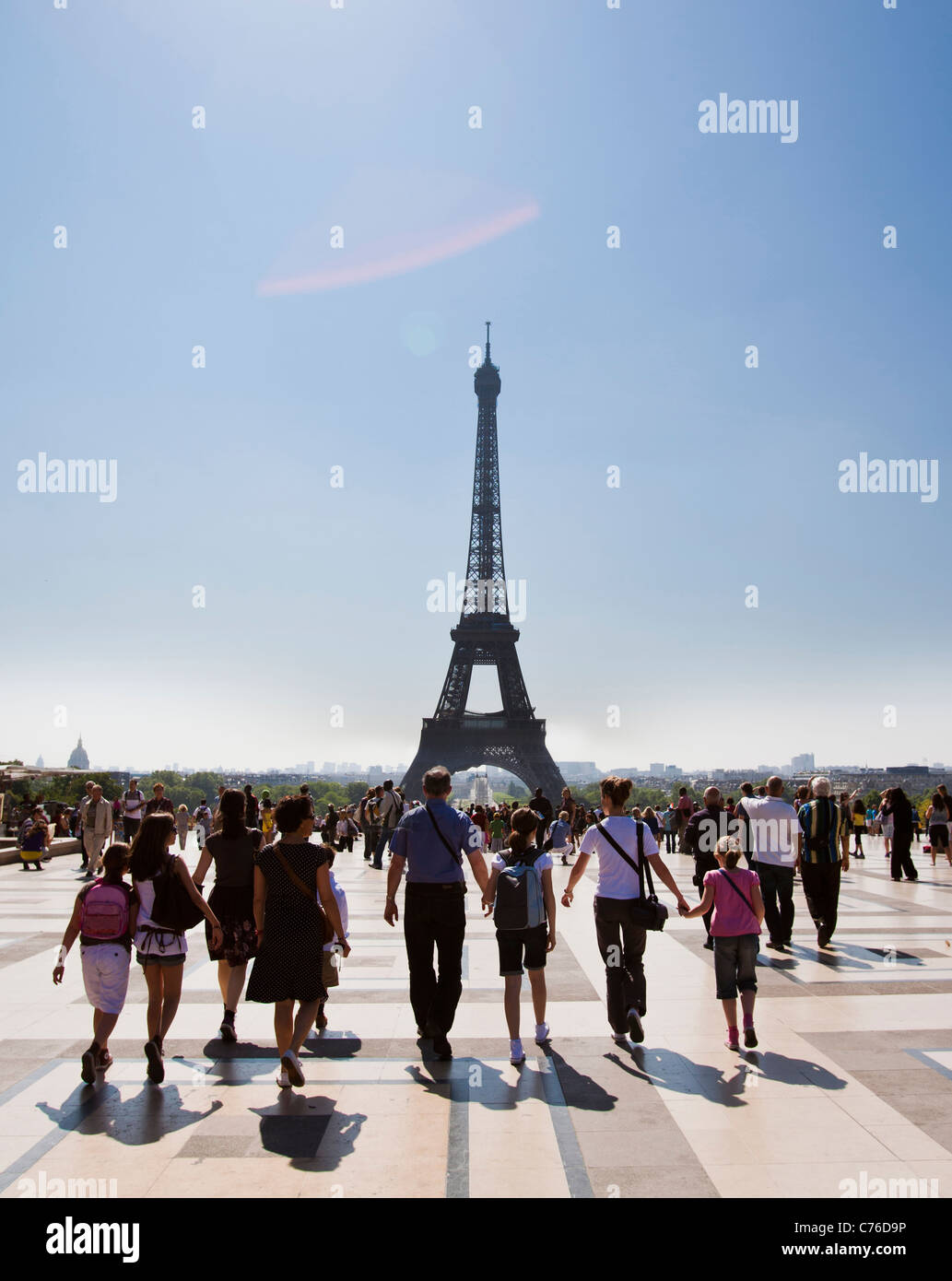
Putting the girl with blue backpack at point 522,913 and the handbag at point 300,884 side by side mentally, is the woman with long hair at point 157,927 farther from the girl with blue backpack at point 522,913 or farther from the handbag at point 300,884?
the girl with blue backpack at point 522,913

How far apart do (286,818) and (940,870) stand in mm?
16477

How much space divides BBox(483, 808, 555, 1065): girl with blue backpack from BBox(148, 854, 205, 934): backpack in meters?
2.01

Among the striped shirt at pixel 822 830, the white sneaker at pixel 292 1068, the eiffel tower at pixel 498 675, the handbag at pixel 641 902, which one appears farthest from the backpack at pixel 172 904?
the eiffel tower at pixel 498 675

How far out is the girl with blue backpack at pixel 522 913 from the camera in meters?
6.18

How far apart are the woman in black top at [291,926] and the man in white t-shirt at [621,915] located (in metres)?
1.77

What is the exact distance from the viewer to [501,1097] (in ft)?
17.5

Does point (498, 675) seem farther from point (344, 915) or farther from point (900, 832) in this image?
point (344, 915)

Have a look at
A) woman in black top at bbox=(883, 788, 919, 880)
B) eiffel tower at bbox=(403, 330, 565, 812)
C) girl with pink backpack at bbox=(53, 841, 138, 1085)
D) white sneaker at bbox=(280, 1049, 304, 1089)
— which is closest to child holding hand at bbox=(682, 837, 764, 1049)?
white sneaker at bbox=(280, 1049, 304, 1089)

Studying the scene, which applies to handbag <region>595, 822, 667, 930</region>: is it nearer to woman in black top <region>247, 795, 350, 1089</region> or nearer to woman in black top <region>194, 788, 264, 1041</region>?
woman in black top <region>247, 795, 350, 1089</region>
